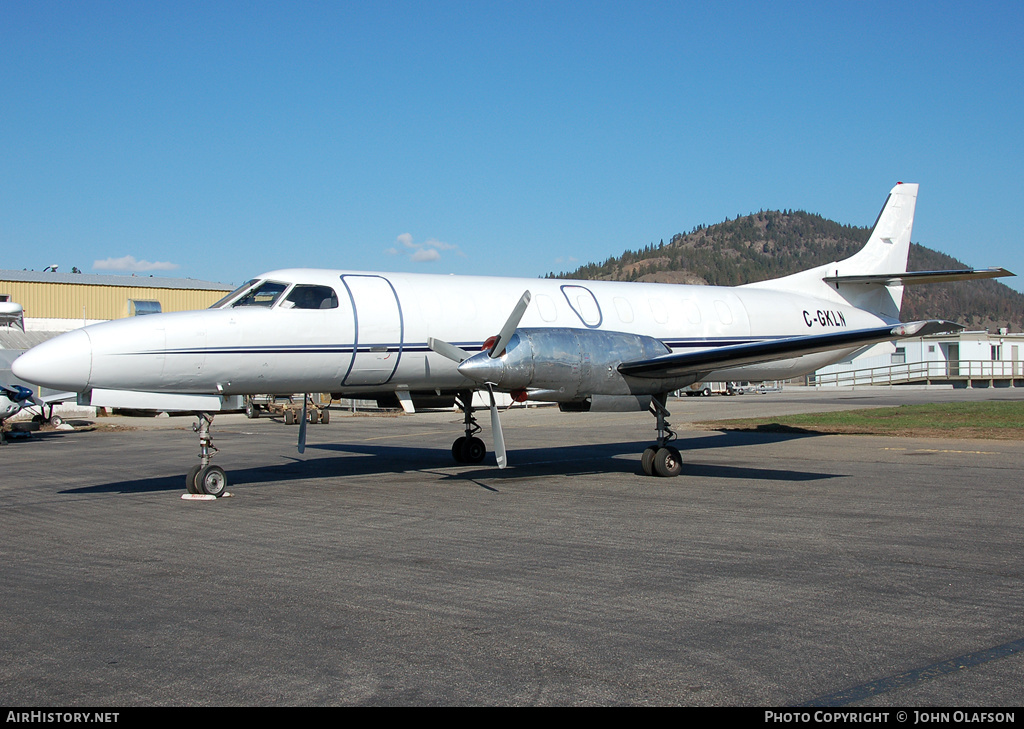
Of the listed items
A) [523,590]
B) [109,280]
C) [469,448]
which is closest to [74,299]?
[109,280]

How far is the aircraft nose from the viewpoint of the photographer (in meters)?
11.2

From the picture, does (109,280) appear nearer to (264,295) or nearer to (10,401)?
(10,401)

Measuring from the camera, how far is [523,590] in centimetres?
679

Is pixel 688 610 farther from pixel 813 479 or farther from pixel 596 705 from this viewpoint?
pixel 813 479

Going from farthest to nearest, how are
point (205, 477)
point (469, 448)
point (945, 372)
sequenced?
point (945, 372), point (469, 448), point (205, 477)

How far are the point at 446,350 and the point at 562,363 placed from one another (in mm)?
1926

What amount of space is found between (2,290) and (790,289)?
47.6 meters

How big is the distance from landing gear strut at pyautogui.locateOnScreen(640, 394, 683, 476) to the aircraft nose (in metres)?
8.85

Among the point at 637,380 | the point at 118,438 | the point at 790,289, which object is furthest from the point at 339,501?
the point at 118,438

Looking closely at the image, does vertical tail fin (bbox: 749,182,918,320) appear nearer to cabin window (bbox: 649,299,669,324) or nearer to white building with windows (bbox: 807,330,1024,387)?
cabin window (bbox: 649,299,669,324)

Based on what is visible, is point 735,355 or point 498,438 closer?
point 498,438

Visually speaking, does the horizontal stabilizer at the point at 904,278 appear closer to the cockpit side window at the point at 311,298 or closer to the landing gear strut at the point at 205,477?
the cockpit side window at the point at 311,298

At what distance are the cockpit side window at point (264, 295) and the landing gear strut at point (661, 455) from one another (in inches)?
257

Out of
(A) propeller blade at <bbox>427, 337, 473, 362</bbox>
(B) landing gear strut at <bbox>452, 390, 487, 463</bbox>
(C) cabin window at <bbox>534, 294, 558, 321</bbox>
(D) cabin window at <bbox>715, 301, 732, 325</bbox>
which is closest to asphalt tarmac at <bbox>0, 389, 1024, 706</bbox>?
(A) propeller blade at <bbox>427, 337, 473, 362</bbox>
